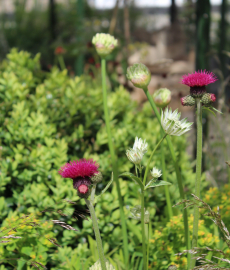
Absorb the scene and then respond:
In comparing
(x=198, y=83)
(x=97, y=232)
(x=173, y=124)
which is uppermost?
(x=198, y=83)

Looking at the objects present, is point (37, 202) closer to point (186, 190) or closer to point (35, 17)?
point (186, 190)

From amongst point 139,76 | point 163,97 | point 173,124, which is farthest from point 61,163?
point 173,124

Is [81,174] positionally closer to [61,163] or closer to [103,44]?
[103,44]

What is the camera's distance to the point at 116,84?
4.74m

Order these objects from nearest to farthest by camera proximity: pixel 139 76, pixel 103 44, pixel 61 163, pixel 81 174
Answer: pixel 81 174 → pixel 139 76 → pixel 103 44 → pixel 61 163

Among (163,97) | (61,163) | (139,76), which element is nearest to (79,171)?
(139,76)

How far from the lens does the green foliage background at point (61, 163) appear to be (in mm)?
1436

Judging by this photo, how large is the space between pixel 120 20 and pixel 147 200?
6.54 metres

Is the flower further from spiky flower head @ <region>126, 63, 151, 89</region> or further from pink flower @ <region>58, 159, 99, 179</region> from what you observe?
spiky flower head @ <region>126, 63, 151, 89</region>

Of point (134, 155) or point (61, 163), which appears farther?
point (61, 163)

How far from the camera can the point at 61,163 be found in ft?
5.74

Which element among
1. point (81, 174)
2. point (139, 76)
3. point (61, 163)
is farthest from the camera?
point (61, 163)

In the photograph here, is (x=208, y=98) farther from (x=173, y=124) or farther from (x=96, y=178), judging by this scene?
(x=96, y=178)

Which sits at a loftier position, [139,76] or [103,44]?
[103,44]
